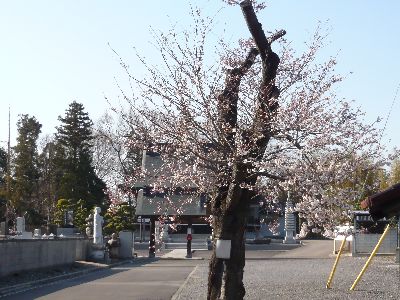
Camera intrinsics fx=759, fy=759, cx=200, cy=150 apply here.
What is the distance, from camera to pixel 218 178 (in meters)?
11.7

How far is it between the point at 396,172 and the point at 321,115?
52260mm

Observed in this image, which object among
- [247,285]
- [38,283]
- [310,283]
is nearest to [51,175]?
[38,283]

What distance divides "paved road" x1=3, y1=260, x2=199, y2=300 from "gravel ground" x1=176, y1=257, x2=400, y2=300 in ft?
2.25

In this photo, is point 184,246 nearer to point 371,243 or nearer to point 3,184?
point 371,243

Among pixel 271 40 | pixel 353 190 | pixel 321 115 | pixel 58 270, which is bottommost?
pixel 58 270

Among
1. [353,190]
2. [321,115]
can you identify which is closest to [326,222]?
[353,190]

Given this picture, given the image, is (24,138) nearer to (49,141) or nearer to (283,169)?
(49,141)

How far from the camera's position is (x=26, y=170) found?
72.9m

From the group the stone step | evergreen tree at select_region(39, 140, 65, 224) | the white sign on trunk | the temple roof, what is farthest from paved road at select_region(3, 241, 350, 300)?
evergreen tree at select_region(39, 140, 65, 224)

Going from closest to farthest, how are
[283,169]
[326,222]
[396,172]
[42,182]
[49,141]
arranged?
1. [283,169]
2. [326,222]
3. [396,172]
4. [42,182]
5. [49,141]

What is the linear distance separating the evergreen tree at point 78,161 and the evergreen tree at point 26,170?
2788 millimetres

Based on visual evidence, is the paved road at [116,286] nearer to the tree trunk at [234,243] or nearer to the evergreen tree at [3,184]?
the tree trunk at [234,243]

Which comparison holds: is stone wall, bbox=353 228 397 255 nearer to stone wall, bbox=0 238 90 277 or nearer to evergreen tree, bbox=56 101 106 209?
stone wall, bbox=0 238 90 277

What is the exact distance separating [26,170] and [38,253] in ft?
151
